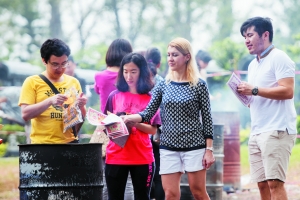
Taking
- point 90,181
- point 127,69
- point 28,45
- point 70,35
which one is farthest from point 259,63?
point 28,45

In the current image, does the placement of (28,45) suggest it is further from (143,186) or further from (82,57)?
(143,186)

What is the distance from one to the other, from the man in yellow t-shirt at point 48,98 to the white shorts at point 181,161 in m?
0.80

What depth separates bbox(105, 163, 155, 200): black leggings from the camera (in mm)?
5543

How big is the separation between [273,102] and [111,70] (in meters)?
1.72

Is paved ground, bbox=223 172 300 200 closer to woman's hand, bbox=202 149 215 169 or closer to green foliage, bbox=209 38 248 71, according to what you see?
woman's hand, bbox=202 149 215 169

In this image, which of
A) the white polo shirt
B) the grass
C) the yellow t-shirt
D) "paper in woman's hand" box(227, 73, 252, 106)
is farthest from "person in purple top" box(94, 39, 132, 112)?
the grass

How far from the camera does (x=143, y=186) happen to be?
5559 millimetres

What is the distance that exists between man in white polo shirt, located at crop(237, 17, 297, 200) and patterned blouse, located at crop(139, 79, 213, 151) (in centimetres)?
36

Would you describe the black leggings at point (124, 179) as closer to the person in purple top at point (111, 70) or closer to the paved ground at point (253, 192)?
the person in purple top at point (111, 70)

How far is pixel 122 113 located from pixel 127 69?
0.40 meters

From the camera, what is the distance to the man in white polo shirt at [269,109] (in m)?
5.39

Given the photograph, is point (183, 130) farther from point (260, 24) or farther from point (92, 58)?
point (92, 58)

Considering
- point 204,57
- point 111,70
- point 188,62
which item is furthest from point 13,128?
point 188,62

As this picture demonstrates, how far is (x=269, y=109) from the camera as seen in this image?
18.1 feet
